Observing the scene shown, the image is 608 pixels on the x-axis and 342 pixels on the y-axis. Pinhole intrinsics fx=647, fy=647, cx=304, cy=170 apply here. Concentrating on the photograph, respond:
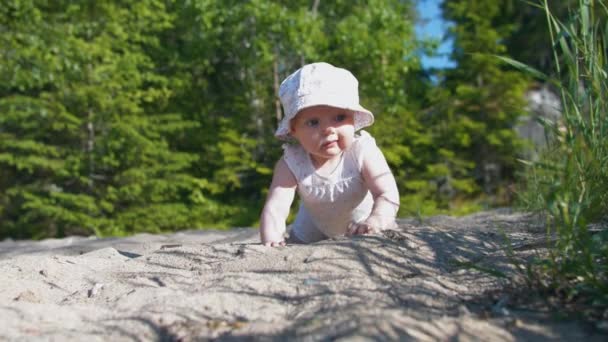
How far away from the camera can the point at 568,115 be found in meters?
1.69

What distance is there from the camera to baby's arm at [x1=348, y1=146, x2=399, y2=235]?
8.34 feet

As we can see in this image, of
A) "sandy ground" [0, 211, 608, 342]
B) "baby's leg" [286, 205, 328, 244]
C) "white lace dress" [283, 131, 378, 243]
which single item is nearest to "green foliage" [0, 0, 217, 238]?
"baby's leg" [286, 205, 328, 244]

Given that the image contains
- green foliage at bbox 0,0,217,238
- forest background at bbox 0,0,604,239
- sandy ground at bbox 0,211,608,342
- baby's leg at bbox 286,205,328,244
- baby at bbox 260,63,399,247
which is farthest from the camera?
forest background at bbox 0,0,604,239

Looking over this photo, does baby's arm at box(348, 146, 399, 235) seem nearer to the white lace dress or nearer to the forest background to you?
the white lace dress

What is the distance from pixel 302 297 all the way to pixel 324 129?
4.41 feet

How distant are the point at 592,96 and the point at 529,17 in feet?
42.2

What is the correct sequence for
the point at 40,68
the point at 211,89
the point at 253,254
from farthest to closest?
the point at 211,89
the point at 40,68
the point at 253,254

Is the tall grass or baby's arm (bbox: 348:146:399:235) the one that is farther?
baby's arm (bbox: 348:146:399:235)

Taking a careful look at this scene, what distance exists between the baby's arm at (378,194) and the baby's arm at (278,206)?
36cm

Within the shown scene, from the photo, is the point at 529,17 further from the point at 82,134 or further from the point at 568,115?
the point at 568,115

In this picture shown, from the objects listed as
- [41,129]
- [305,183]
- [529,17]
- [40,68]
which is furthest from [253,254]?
[529,17]

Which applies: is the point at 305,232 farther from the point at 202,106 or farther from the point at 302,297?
the point at 202,106

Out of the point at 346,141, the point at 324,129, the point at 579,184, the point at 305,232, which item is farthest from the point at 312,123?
the point at 579,184

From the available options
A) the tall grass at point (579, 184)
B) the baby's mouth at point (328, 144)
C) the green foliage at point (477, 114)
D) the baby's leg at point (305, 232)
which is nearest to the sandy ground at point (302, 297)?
the tall grass at point (579, 184)
